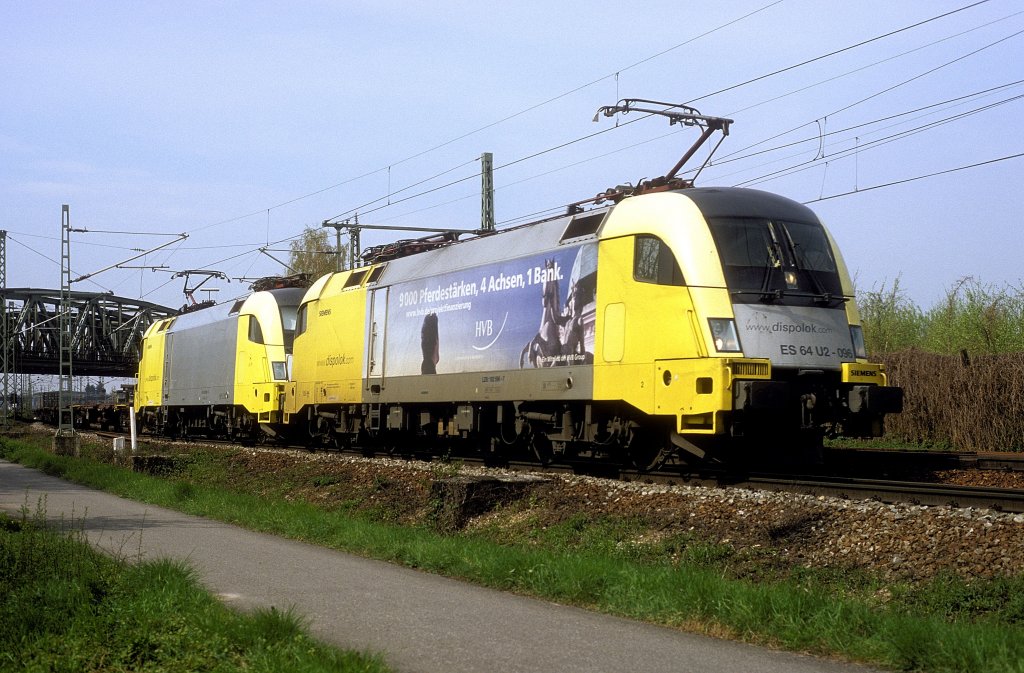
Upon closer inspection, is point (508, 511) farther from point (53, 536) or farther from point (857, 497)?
point (53, 536)

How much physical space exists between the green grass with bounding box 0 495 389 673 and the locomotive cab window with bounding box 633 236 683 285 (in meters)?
7.10

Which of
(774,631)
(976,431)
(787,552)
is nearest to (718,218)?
(787,552)

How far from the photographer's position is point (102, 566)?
8.66 meters

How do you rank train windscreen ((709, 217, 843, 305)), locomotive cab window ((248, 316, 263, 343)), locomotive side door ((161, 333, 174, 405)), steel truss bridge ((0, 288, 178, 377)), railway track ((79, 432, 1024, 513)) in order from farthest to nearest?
→ steel truss bridge ((0, 288, 178, 377)) → locomotive side door ((161, 333, 174, 405)) → locomotive cab window ((248, 316, 263, 343)) → train windscreen ((709, 217, 843, 305)) → railway track ((79, 432, 1024, 513))

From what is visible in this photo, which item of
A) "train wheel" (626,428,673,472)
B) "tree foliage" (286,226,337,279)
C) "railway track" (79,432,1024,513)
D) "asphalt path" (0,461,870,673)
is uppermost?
"tree foliage" (286,226,337,279)

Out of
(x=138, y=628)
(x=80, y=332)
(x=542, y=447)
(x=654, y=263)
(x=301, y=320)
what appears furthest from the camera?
(x=80, y=332)

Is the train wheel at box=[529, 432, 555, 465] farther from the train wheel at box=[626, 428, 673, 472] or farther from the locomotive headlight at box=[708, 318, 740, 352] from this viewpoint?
the locomotive headlight at box=[708, 318, 740, 352]

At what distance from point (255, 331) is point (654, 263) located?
648 inches

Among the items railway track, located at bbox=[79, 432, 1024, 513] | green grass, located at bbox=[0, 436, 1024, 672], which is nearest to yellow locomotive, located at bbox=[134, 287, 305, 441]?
railway track, located at bbox=[79, 432, 1024, 513]

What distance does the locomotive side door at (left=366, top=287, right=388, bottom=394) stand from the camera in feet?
69.1

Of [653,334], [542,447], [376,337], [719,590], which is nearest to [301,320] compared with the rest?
[376,337]

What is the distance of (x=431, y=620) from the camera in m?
7.14

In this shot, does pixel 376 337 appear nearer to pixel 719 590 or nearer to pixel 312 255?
pixel 719 590

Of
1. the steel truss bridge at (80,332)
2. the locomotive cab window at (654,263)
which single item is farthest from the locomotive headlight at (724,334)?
the steel truss bridge at (80,332)
